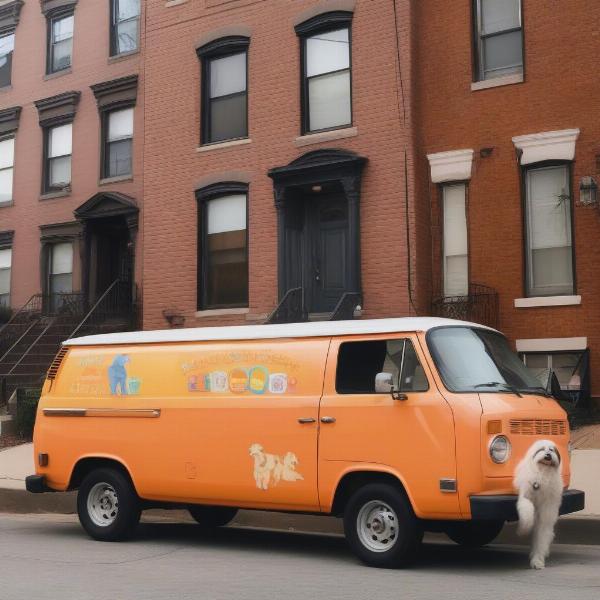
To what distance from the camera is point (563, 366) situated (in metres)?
15.5

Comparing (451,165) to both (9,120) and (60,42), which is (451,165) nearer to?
(60,42)

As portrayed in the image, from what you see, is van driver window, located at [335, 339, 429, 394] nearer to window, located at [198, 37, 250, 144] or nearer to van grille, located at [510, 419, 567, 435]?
van grille, located at [510, 419, 567, 435]

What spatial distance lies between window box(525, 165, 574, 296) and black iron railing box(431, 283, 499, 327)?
65 centimetres

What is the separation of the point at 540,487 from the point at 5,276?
759 inches

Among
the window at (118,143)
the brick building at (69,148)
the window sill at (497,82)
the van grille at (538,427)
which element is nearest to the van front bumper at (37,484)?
the van grille at (538,427)

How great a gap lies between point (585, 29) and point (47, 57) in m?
14.0

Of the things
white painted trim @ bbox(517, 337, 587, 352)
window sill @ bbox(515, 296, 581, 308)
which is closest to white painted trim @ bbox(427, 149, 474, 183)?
window sill @ bbox(515, 296, 581, 308)

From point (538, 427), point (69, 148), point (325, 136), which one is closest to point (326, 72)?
point (325, 136)

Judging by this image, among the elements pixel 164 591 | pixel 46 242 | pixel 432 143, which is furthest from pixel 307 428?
pixel 46 242

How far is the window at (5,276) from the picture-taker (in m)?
24.1

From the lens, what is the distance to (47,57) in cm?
2394

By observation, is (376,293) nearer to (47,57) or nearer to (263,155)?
(263,155)

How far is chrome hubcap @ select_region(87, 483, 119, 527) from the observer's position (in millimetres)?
10047

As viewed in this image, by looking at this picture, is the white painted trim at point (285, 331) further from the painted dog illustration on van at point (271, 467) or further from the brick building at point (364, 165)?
the brick building at point (364, 165)
